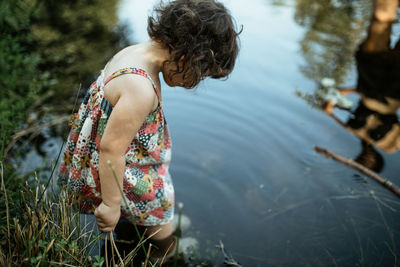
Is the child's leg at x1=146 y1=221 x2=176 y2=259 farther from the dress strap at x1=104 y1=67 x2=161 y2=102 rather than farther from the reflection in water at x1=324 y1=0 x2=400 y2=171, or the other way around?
the reflection in water at x1=324 y1=0 x2=400 y2=171

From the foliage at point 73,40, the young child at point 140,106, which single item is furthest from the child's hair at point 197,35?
the foliage at point 73,40

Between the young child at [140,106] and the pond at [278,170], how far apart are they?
805 millimetres

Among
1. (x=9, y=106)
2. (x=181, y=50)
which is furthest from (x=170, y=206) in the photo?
(x=9, y=106)

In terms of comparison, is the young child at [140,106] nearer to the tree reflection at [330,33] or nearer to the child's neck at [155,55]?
the child's neck at [155,55]

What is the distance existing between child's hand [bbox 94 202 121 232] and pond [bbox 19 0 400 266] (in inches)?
31.7

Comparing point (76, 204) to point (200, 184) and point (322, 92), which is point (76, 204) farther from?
point (322, 92)

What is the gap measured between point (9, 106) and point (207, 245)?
1.93m

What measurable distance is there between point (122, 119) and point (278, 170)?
1899 mm

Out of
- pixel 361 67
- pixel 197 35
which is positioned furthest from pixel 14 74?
pixel 361 67

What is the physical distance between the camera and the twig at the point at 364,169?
2.49m

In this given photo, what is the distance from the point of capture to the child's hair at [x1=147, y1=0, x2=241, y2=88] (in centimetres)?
147

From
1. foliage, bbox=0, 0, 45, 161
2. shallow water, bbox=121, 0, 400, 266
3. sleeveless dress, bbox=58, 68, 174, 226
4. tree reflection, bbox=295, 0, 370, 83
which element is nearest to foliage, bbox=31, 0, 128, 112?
foliage, bbox=0, 0, 45, 161

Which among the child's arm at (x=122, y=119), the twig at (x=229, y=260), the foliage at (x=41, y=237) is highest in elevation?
the child's arm at (x=122, y=119)

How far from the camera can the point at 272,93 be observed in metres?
3.88
